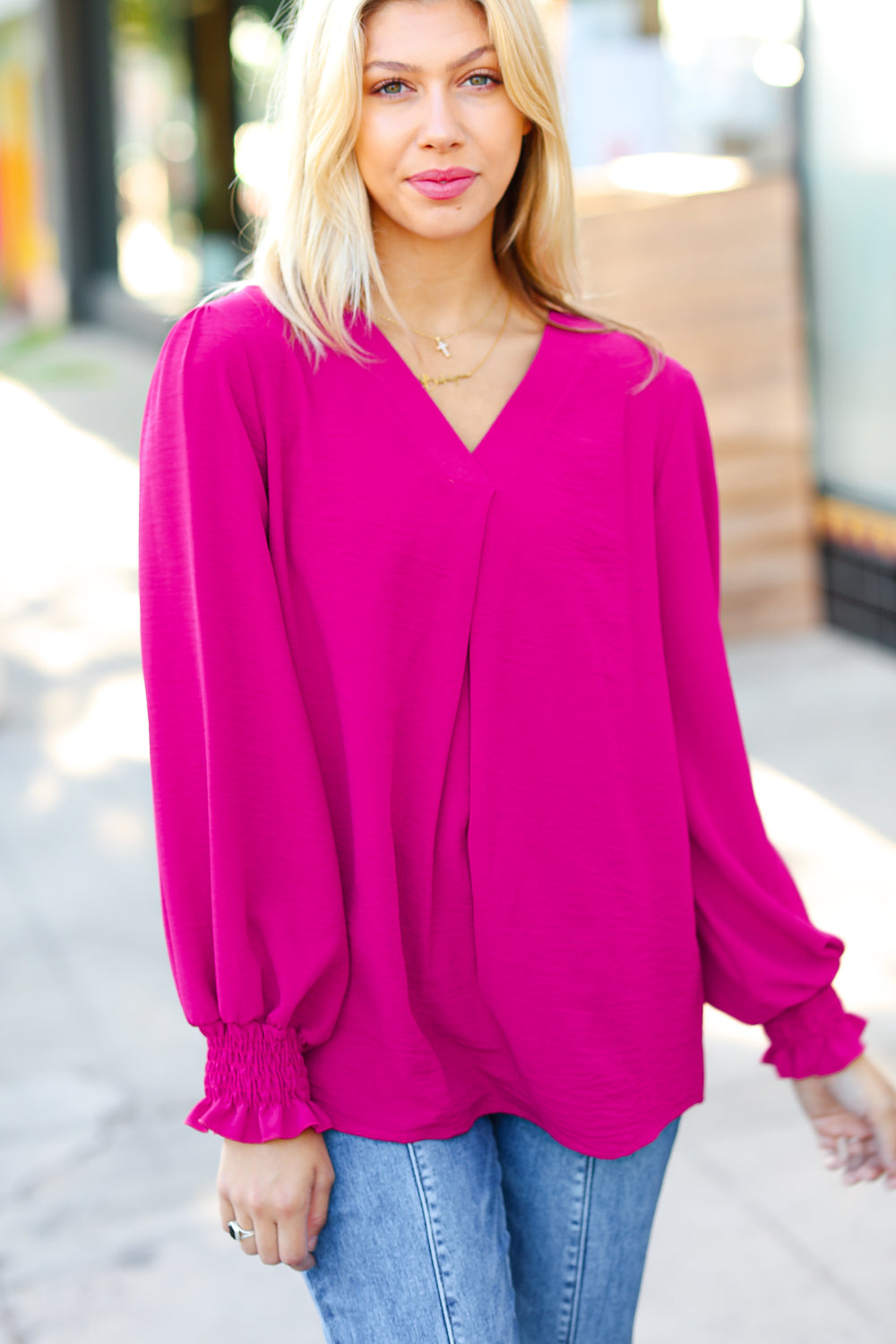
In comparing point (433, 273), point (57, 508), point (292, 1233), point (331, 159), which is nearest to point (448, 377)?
point (433, 273)

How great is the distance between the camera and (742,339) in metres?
5.72

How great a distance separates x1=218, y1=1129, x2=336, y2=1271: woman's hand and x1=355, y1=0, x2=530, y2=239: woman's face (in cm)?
84

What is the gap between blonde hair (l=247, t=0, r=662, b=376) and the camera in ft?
4.60

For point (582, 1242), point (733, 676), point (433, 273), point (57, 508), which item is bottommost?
point (733, 676)

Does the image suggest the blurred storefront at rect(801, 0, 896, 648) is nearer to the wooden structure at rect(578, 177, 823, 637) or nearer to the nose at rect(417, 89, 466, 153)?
the wooden structure at rect(578, 177, 823, 637)

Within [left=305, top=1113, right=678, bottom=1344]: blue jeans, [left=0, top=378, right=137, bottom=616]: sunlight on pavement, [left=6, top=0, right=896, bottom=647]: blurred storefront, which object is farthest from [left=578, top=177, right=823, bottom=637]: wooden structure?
[left=305, top=1113, right=678, bottom=1344]: blue jeans

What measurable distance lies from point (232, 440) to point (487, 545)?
0.80 feet

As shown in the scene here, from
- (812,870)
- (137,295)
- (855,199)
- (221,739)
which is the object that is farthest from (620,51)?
(137,295)

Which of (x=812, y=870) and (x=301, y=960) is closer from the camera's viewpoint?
(x=301, y=960)

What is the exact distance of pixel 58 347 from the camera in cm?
1361

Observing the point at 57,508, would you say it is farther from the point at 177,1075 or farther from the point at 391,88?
the point at 391,88

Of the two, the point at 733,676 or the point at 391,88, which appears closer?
the point at 391,88

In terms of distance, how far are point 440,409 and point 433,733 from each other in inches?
11.9

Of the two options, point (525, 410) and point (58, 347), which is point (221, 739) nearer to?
point (525, 410)
